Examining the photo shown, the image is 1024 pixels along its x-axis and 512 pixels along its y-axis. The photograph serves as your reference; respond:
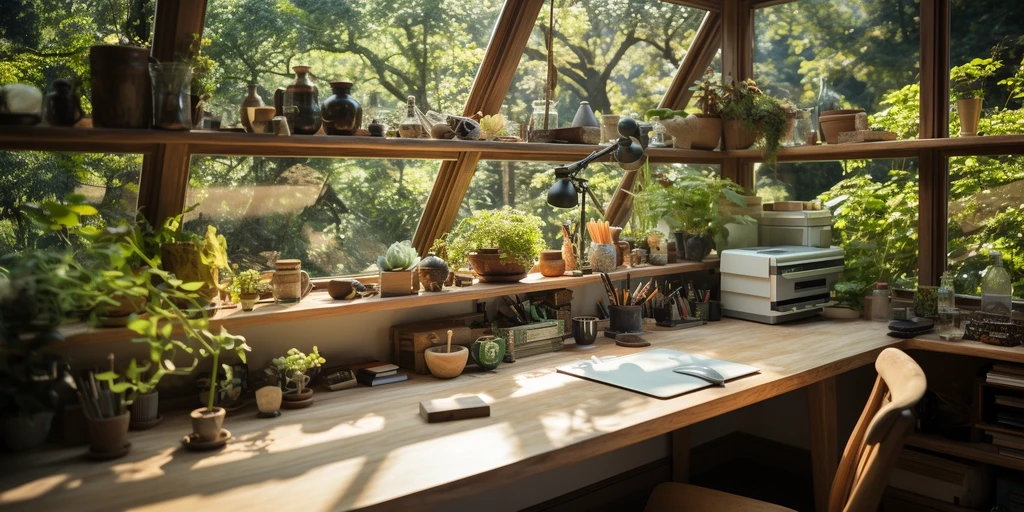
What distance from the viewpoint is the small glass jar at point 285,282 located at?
2.57 metres

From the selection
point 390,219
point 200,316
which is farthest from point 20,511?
point 390,219

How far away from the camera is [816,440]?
304cm

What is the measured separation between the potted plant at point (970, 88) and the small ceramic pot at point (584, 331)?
182cm

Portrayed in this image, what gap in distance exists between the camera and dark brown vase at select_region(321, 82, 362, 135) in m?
2.56

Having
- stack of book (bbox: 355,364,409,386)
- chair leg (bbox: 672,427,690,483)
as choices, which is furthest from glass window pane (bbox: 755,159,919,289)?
stack of book (bbox: 355,364,409,386)

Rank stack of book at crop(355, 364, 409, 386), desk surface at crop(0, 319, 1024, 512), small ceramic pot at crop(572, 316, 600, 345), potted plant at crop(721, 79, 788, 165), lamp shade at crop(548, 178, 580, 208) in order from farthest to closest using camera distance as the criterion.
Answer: potted plant at crop(721, 79, 788, 165), small ceramic pot at crop(572, 316, 600, 345), lamp shade at crop(548, 178, 580, 208), stack of book at crop(355, 364, 409, 386), desk surface at crop(0, 319, 1024, 512)

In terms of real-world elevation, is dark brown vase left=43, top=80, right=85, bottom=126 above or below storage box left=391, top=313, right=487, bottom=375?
above

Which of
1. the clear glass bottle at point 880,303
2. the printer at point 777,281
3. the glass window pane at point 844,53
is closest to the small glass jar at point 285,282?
the printer at point 777,281

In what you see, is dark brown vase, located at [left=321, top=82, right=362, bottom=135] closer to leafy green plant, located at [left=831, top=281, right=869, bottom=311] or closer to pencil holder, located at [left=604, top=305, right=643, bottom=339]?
pencil holder, located at [left=604, top=305, right=643, bottom=339]

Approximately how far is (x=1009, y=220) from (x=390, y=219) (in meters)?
2.67

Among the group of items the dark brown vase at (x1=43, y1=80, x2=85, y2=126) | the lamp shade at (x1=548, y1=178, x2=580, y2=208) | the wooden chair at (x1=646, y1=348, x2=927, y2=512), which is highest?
the dark brown vase at (x1=43, y1=80, x2=85, y2=126)

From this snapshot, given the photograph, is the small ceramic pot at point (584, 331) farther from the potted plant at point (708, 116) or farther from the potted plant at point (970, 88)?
the potted plant at point (970, 88)

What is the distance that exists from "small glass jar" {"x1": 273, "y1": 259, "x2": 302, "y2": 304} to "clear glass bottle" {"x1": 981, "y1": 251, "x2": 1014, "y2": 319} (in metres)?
2.83

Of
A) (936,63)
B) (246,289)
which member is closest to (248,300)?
(246,289)
